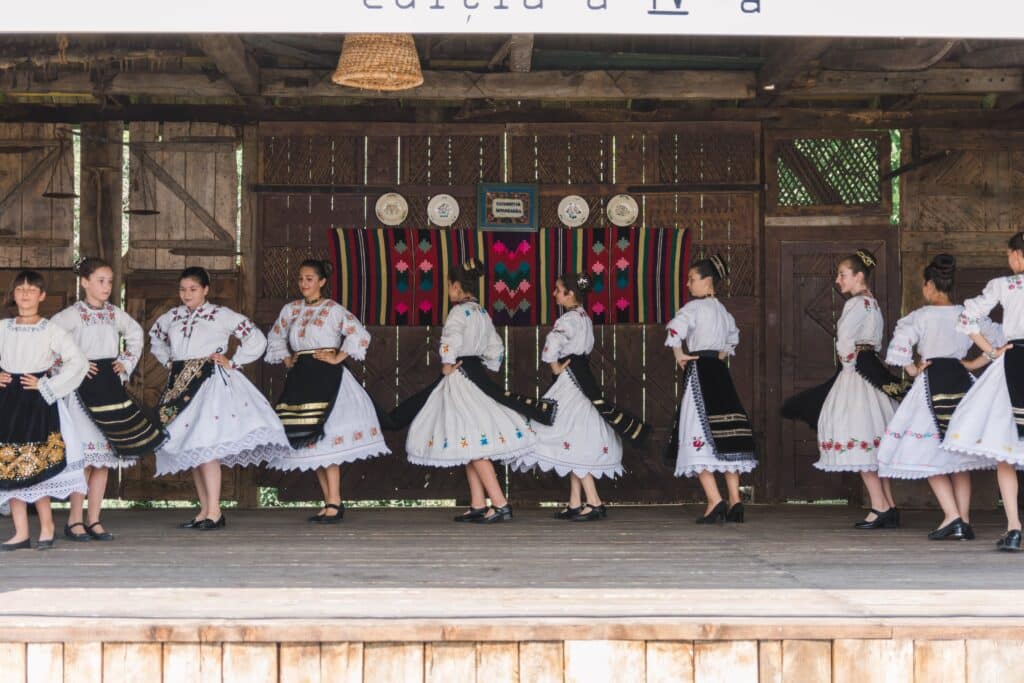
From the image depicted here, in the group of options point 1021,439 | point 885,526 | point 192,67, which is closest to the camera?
point 1021,439

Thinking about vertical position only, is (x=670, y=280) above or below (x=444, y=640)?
above

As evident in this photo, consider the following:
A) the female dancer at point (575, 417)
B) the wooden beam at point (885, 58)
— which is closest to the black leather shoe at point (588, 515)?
the female dancer at point (575, 417)

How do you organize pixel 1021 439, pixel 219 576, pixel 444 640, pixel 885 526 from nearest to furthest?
pixel 444 640 < pixel 219 576 < pixel 1021 439 < pixel 885 526

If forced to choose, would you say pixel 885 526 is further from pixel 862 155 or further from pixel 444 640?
pixel 444 640

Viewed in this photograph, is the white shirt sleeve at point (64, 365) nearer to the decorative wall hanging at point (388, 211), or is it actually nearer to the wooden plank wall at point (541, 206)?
the wooden plank wall at point (541, 206)

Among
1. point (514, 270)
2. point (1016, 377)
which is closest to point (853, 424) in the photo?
point (1016, 377)

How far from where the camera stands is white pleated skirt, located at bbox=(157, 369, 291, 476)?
23.9 feet

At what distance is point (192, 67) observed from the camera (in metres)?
8.49

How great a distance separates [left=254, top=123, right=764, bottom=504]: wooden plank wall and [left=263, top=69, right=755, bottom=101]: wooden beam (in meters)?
0.39

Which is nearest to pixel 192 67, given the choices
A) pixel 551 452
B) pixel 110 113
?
pixel 110 113

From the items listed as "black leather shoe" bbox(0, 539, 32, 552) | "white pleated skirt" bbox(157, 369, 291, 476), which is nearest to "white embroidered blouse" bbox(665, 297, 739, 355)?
"white pleated skirt" bbox(157, 369, 291, 476)

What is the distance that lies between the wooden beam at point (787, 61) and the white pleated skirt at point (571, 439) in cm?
225

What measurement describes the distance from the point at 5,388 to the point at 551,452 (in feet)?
10.2

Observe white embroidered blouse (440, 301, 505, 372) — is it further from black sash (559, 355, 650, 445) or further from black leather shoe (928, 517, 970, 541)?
black leather shoe (928, 517, 970, 541)
